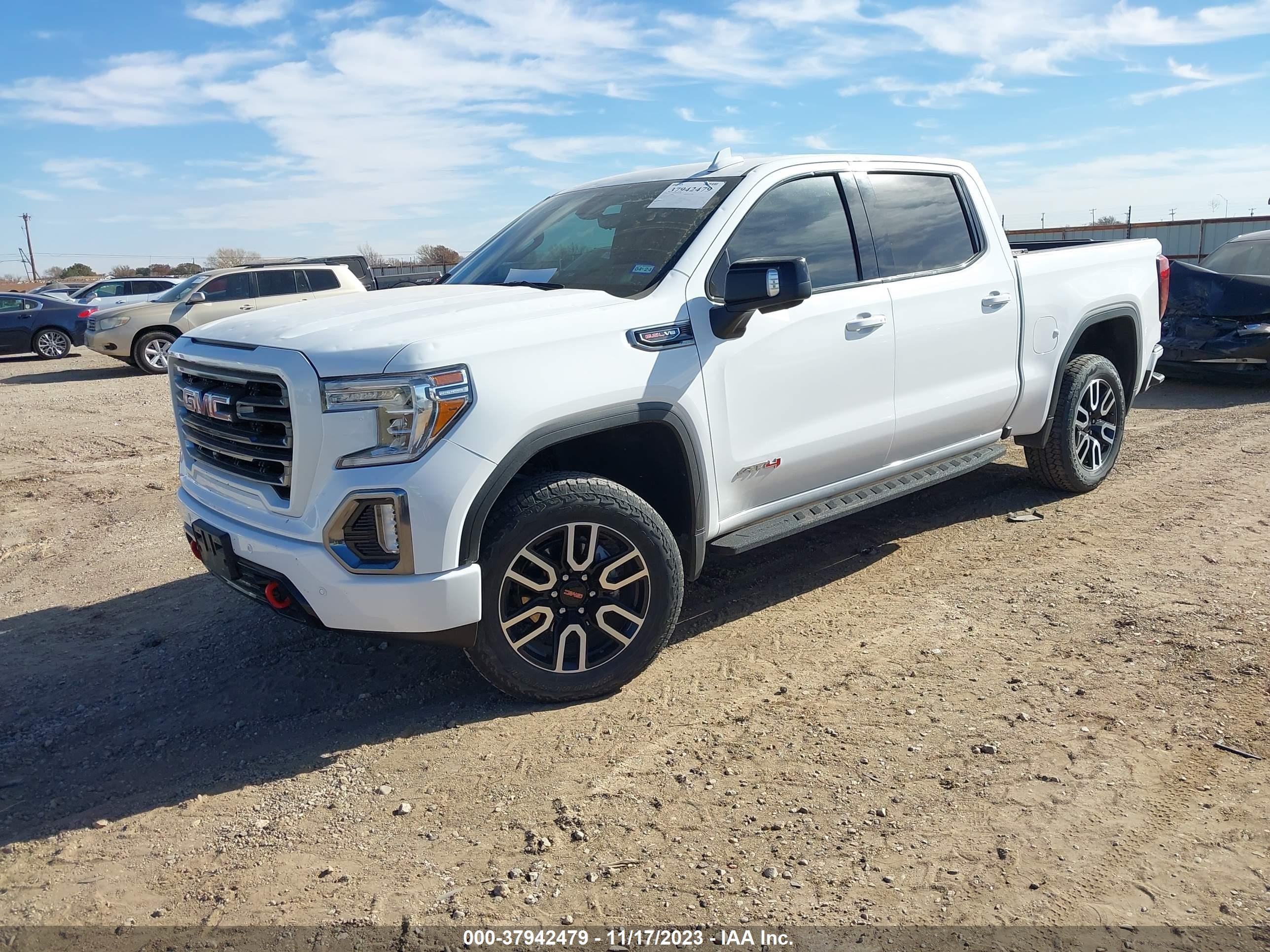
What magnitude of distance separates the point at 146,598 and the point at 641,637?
3010 mm

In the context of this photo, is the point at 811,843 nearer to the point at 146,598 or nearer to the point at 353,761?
the point at 353,761

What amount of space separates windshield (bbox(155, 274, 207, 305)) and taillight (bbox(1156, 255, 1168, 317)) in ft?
48.2

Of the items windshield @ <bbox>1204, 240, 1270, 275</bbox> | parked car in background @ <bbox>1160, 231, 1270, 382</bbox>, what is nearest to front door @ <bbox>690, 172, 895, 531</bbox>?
parked car in background @ <bbox>1160, 231, 1270, 382</bbox>

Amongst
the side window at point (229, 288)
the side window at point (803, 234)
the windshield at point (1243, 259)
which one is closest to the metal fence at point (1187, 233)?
the windshield at point (1243, 259)

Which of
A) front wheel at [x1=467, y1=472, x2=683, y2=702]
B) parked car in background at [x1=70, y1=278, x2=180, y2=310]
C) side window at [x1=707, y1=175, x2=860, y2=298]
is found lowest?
front wheel at [x1=467, y1=472, x2=683, y2=702]

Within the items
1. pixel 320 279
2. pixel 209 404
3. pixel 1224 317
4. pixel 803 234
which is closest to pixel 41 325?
pixel 320 279

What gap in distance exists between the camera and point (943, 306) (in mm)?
4898

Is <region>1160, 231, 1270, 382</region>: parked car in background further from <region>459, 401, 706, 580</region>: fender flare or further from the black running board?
<region>459, 401, 706, 580</region>: fender flare

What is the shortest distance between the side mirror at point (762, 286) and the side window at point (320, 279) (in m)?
14.3

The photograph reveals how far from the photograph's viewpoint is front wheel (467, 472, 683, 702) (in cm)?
348

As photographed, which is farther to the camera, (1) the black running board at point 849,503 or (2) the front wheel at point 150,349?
(2) the front wheel at point 150,349

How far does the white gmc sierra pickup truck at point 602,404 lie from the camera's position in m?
3.28

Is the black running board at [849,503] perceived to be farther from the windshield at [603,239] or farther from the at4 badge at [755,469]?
the windshield at [603,239]

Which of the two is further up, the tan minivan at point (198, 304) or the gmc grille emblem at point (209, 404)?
the tan minivan at point (198, 304)
